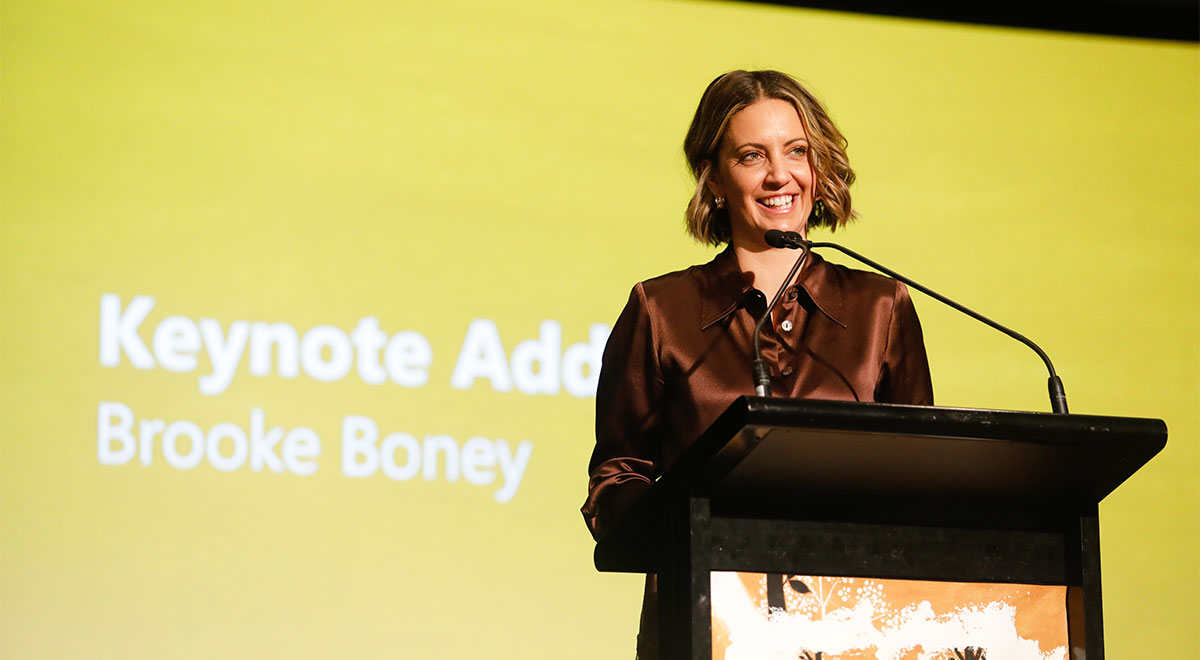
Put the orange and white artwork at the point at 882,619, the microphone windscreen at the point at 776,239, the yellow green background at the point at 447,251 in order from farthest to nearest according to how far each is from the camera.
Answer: the yellow green background at the point at 447,251 < the microphone windscreen at the point at 776,239 < the orange and white artwork at the point at 882,619

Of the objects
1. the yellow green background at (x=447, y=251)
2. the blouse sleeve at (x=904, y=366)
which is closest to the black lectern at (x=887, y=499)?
the blouse sleeve at (x=904, y=366)

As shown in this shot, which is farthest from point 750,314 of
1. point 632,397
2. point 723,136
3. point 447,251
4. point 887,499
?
point 447,251

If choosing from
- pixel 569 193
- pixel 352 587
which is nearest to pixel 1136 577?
pixel 569 193

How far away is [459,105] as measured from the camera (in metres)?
3.23

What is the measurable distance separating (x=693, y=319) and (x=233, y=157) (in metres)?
1.50

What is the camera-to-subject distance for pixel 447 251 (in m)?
3.13

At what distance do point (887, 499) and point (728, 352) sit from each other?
23.0 inches

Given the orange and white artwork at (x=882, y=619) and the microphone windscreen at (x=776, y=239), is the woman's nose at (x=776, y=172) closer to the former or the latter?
the microphone windscreen at (x=776, y=239)

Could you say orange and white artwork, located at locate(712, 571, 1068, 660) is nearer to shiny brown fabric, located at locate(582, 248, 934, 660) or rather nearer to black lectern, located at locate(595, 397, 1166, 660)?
black lectern, located at locate(595, 397, 1166, 660)

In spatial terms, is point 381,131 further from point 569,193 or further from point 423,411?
point 423,411

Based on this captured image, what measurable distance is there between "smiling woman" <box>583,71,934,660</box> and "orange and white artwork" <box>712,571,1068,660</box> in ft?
1.65

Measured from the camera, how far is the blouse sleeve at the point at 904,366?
2010 millimetres

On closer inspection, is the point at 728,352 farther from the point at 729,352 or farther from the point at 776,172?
the point at 776,172

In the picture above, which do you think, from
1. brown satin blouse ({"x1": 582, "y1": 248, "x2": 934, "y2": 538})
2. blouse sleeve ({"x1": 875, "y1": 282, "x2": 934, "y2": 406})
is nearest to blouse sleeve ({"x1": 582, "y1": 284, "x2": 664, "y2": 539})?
brown satin blouse ({"x1": 582, "y1": 248, "x2": 934, "y2": 538})
